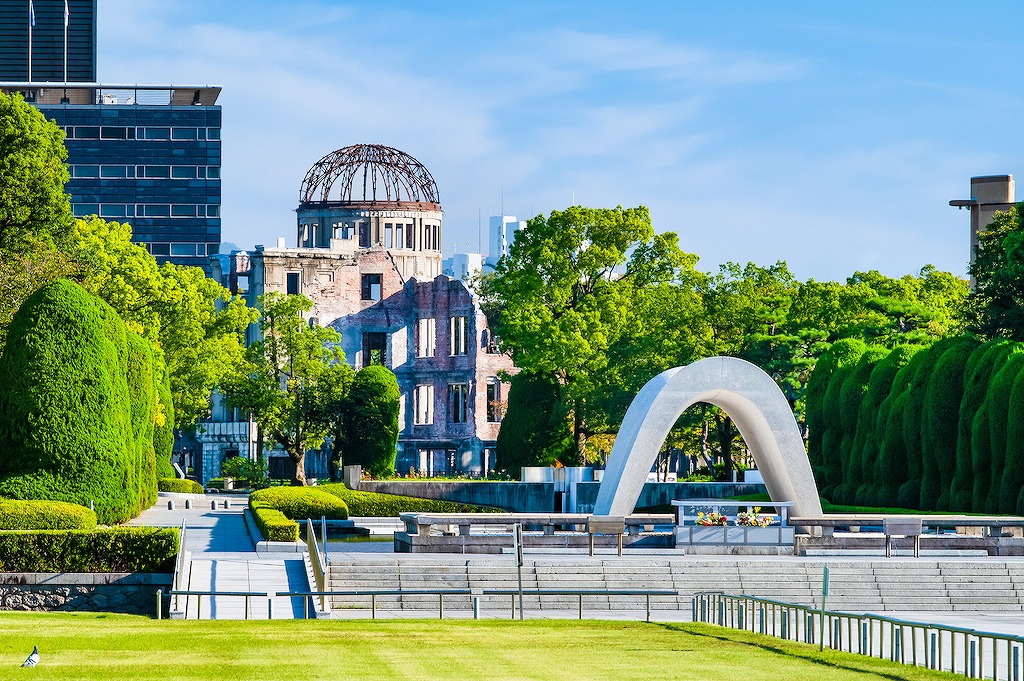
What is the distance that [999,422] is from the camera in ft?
162

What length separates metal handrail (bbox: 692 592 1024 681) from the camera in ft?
63.3

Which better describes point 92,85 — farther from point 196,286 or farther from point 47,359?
point 47,359

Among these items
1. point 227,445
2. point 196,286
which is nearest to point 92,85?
point 227,445

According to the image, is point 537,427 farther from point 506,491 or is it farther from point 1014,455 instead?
point 1014,455

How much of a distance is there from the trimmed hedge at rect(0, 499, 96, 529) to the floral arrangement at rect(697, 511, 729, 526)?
44.1ft

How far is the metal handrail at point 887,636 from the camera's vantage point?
760 inches

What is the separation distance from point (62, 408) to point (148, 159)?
9513cm

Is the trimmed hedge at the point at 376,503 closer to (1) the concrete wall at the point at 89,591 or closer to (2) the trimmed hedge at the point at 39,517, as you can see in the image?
(2) the trimmed hedge at the point at 39,517

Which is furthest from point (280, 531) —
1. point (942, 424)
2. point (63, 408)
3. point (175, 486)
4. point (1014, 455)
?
point (175, 486)

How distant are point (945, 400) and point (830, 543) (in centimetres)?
1656

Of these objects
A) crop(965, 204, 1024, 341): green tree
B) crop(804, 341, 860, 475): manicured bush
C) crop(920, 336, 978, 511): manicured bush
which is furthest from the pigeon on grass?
crop(804, 341, 860, 475): manicured bush

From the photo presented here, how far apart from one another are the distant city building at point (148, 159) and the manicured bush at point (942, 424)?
85.0 m

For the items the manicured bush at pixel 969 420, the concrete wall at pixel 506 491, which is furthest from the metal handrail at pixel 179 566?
the concrete wall at pixel 506 491

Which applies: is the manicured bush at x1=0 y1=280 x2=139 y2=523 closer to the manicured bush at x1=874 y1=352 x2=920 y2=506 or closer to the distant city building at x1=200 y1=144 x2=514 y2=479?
the manicured bush at x1=874 y1=352 x2=920 y2=506
